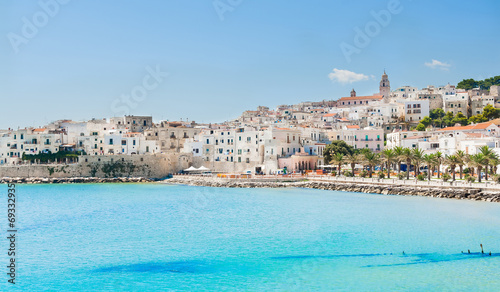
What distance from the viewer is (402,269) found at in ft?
66.0

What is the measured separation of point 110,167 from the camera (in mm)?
70062

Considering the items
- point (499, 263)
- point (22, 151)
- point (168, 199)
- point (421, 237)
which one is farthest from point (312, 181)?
point (22, 151)

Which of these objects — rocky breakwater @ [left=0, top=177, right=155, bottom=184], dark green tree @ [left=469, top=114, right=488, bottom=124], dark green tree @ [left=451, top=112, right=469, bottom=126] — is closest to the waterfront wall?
rocky breakwater @ [left=0, top=177, right=155, bottom=184]

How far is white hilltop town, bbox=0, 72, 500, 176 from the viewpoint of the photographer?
6633 centimetres

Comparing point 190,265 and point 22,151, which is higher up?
point 22,151

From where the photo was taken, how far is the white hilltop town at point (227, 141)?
66.3 meters

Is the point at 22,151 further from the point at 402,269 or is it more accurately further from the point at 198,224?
the point at 402,269

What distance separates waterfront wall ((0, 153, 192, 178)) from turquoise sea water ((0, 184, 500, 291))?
27801 mm

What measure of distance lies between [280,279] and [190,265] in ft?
13.4

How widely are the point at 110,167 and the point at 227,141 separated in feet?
54.1

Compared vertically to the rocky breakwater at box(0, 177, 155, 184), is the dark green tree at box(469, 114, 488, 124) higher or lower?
higher

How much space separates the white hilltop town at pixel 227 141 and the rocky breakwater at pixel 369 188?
25.2ft

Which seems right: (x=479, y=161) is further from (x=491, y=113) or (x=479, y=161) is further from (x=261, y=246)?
(x=491, y=113)

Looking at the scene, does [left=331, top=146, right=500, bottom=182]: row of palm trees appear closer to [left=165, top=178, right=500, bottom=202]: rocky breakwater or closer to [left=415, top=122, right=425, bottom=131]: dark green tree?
[left=165, top=178, right=500, bottom=202]: rocky breakwater
